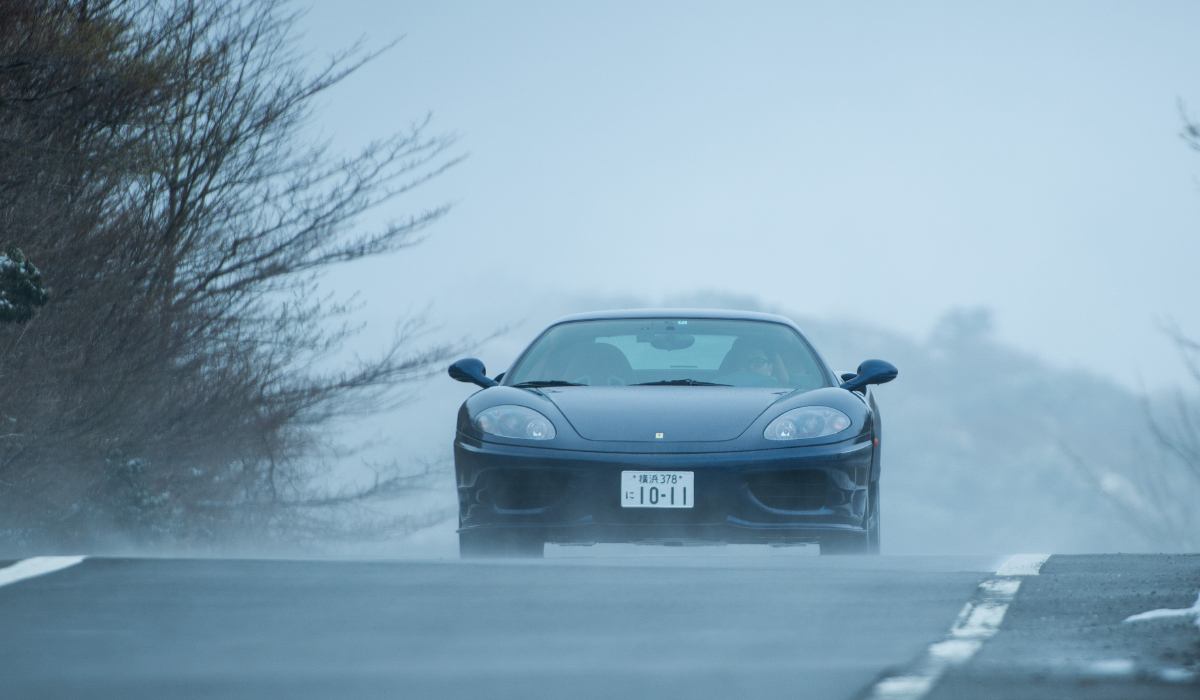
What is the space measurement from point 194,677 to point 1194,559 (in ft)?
13.9

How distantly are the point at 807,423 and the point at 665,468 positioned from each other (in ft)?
2.25

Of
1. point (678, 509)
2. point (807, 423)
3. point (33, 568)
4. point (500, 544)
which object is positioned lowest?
point (500, 544)

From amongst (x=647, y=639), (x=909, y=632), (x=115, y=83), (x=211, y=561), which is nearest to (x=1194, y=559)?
(x=909, y=632)

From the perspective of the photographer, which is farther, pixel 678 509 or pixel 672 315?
pixel 672 315

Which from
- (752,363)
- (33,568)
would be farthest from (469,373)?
(33,568)

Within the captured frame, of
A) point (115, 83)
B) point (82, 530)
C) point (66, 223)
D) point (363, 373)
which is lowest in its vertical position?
point (82, 530)

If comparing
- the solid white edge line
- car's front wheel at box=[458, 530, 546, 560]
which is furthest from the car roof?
the solid white edge line

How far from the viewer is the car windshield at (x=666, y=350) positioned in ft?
22.8

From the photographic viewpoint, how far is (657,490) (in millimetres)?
5762

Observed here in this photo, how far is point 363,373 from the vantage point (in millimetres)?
14555

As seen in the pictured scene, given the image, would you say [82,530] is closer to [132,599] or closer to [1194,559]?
[132,599]

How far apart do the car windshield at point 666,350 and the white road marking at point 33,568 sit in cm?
234

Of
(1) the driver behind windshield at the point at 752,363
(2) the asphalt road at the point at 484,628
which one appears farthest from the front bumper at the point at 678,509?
(1) the driver behind windshield at the point at 752,363

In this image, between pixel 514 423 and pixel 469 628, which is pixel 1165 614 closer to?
pixel 469 628
